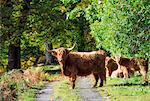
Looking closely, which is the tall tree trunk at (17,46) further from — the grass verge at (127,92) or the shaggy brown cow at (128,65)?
the grass verge at (127,92)

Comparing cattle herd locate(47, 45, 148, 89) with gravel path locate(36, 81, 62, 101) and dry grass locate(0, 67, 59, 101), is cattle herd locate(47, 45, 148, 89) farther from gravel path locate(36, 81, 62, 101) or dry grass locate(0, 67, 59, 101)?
dry grass locate(0, 67, 59, 101)

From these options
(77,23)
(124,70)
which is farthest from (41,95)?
(77,23)

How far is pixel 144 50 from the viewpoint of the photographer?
18125 millimetres

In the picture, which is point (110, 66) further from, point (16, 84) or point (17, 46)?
point (16, 84)

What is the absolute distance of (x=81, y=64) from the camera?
70.7 feet

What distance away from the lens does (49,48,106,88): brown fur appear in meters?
21.0

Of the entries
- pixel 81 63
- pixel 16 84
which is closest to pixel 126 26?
pixel 81 63

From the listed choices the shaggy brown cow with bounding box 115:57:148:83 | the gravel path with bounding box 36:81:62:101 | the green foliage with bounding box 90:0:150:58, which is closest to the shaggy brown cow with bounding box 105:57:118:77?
the shaggy brown cow with bounding box 115:57:148:83

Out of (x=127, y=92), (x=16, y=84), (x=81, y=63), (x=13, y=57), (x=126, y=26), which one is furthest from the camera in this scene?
(x=13, y=57)

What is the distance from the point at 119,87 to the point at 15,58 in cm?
1567

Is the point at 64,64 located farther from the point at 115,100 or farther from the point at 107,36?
the point at 115,100

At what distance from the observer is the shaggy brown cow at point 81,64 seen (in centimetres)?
2102

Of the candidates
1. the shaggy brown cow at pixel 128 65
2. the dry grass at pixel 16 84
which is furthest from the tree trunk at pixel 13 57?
the shaggy brown cow at pixel 128 65

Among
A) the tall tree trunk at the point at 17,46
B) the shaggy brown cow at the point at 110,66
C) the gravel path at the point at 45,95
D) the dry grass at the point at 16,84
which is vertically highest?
the tall tree trunk at the point at 17,46
